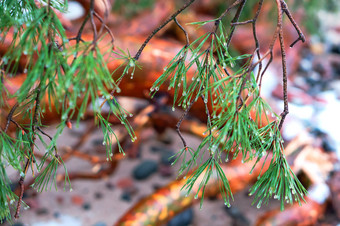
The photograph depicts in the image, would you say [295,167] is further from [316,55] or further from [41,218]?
[316,55]

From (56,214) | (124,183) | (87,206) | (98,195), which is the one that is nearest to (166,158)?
(124,183)

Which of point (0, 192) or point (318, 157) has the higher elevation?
point (318, 157)

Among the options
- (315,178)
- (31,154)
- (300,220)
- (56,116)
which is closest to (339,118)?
(315,178)

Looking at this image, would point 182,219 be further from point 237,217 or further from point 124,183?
point 124,183

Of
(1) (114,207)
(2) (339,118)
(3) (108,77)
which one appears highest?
(2) (339,118)

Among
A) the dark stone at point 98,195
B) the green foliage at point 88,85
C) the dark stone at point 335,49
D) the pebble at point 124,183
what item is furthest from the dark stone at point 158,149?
the dark stone at point 335,49

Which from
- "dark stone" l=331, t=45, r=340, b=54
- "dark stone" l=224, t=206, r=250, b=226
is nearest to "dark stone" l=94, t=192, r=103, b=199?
"dark stone" l=224, t=206, r=250, b=226

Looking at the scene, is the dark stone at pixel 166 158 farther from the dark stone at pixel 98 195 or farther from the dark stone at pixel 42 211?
the dark stone at pixel 42 211
